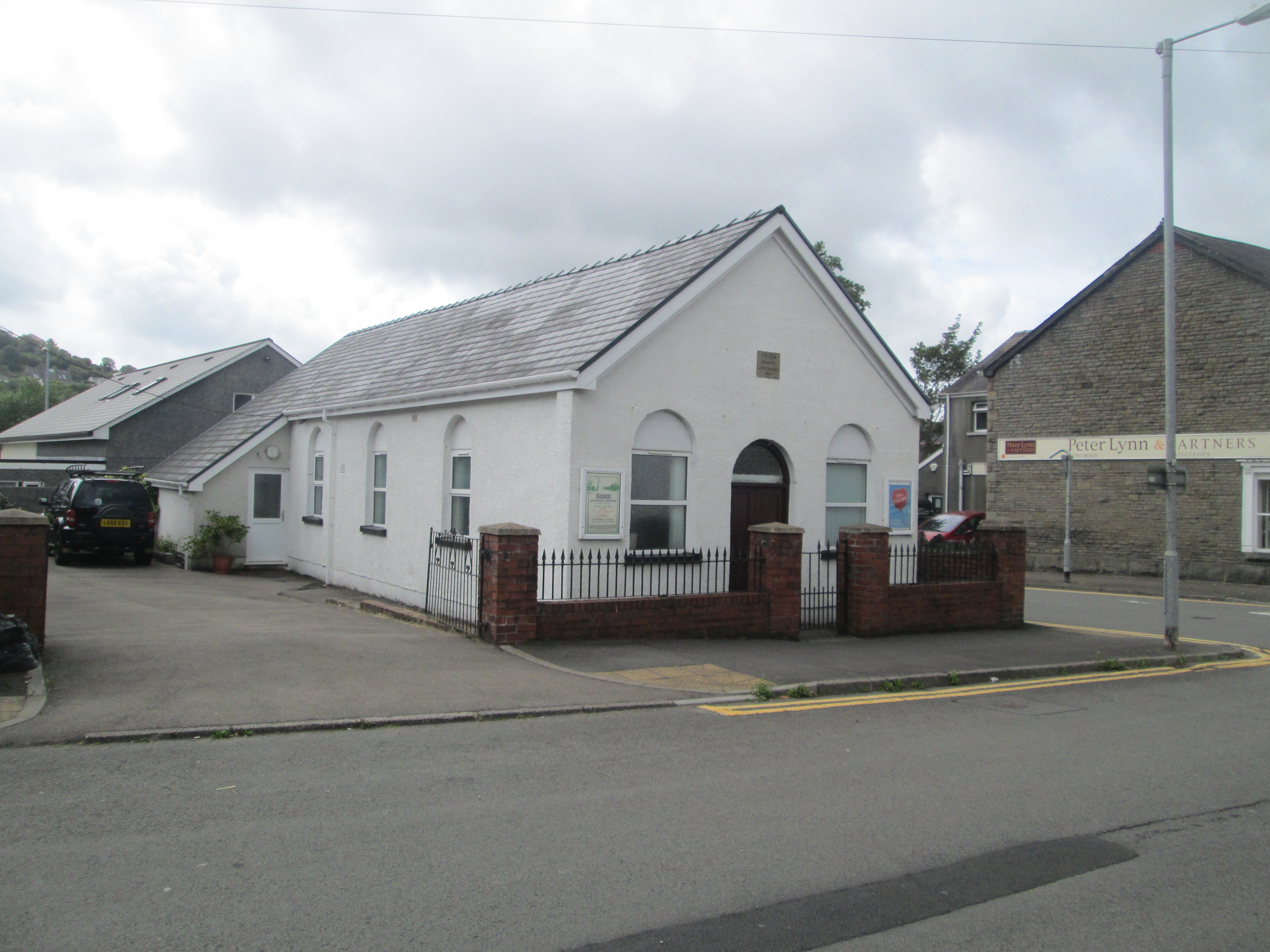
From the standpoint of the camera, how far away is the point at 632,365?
40.8 feet

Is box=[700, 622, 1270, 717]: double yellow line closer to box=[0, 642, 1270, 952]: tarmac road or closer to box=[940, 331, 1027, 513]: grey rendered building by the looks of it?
box=[0, 642, 1270, 952]: tarmac road

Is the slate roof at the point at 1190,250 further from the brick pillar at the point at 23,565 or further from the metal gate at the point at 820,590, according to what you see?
the brick pillar at the point at 23,565

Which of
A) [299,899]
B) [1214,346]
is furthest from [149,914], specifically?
[1214,346]

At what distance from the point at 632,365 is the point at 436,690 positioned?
212 inches

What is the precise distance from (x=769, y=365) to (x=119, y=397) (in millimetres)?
33045

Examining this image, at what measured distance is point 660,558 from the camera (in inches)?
492

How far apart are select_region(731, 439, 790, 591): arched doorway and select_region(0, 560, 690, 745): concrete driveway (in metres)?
4.40

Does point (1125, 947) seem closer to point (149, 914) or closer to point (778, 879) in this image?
point (778, 879)

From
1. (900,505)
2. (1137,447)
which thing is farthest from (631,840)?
(1137,447)

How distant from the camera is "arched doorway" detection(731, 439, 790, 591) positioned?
13844mm

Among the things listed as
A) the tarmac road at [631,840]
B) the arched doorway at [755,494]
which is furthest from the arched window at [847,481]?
the tarmac road at [631,840]

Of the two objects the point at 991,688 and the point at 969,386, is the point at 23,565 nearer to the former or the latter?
the point at 991,688

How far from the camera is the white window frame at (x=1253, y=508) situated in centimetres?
2366

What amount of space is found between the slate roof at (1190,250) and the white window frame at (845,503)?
46.0 ft
